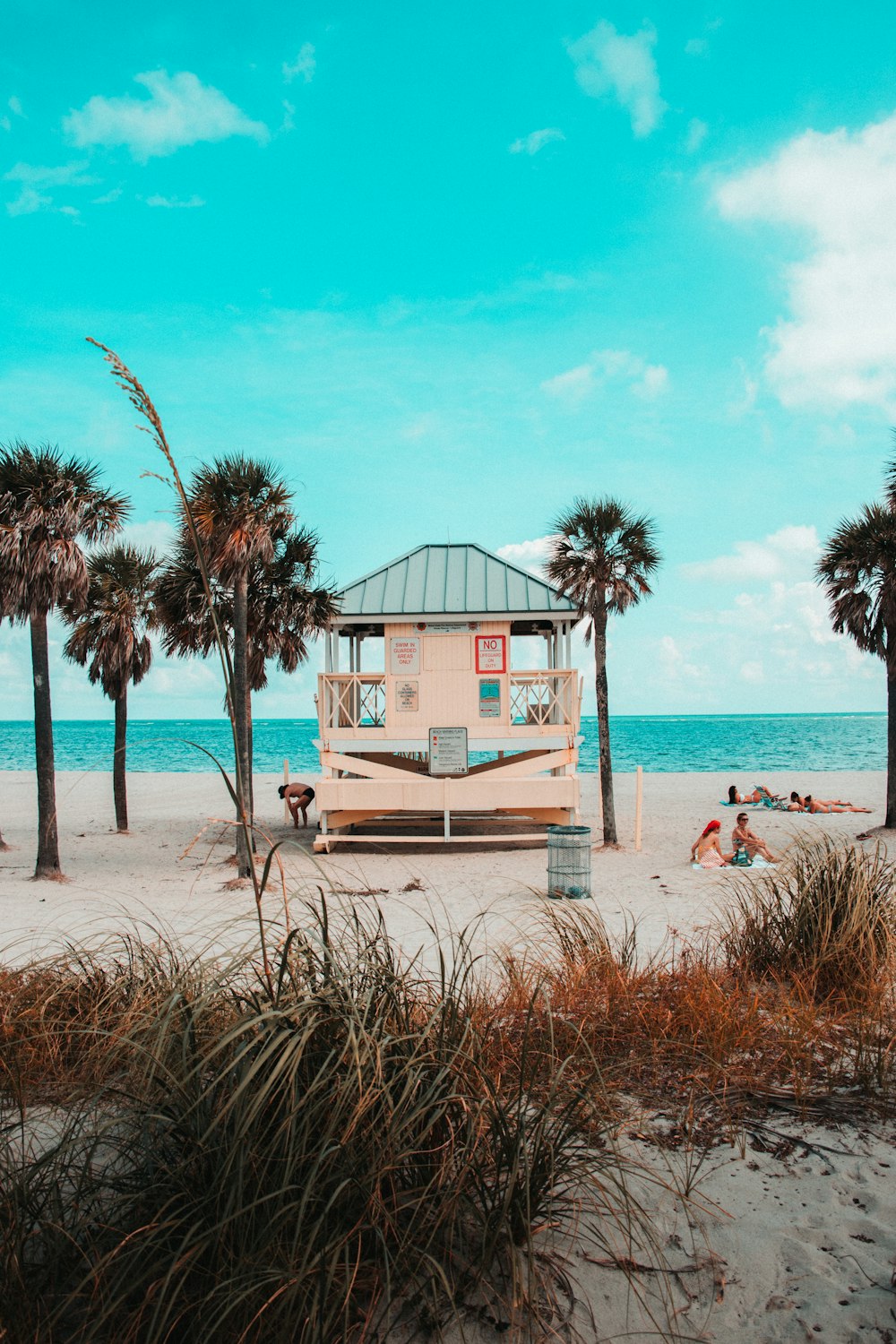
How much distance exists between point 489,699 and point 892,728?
9.54 metres

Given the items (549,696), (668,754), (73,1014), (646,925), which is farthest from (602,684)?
(668,754)

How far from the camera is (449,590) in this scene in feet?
64.5

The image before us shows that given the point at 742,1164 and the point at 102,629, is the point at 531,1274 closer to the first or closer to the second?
the point at 742,1164

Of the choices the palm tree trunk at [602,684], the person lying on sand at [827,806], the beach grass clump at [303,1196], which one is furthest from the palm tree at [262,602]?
the person lying on sand at [827,806]

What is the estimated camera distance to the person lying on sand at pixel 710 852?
50.8ft

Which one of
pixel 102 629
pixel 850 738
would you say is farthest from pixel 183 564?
pixel 850 738

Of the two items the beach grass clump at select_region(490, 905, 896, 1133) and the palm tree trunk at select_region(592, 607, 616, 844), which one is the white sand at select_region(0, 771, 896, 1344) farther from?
the palm tree trunk at select_region(592, 607, 616, 844)

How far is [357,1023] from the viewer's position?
3.03 meters

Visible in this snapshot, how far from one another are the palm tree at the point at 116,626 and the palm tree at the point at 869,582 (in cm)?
1742

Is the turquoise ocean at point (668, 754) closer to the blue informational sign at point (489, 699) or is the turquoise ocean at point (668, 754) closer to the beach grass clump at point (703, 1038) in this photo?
the blue informational sign at point (489, 699)

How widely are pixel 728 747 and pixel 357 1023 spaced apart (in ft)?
302

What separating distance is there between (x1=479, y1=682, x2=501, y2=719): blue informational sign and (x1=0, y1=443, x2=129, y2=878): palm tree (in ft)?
28.2

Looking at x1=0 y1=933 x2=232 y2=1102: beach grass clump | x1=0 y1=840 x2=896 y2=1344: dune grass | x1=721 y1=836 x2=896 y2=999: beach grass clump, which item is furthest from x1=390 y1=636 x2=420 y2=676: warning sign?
x1=0 y1=840 x2=896 y2=1344: dune grass

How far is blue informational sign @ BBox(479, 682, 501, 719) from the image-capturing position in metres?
19.1
